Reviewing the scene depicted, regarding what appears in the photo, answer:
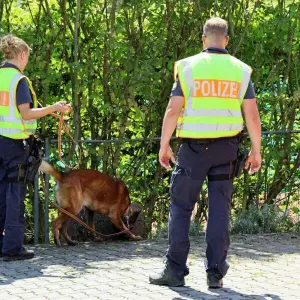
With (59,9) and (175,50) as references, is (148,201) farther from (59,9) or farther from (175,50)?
(59,9)

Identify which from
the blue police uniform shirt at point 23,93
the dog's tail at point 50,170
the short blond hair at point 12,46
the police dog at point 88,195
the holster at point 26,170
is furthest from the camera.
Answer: the police dog at point 88,195

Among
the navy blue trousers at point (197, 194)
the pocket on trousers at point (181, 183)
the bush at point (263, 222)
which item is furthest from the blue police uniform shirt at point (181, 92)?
the bush at point (263, 222)

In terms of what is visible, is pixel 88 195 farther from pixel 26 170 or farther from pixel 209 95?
pixel 209 95

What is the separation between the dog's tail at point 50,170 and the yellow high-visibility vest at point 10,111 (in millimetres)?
1366

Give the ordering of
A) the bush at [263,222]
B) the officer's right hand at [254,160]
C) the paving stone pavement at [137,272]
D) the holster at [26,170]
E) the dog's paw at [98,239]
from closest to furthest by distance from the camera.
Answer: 1. the paving stone pavement at [137,272]
2. the officer's right hand at [254,160]
3. the holster at [26,170]
4. the dog's paw at [98,239]
5. the bush at [263,222]

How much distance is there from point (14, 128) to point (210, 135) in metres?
2.54

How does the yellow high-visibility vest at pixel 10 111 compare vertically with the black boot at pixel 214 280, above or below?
above

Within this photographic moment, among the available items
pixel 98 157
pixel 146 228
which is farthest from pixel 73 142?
pixel 146 228

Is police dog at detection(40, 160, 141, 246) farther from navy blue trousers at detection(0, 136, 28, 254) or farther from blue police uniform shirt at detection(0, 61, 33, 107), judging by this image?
blue police uniform shirt at detection(0, 61, 33, 107)

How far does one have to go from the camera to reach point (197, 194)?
7125mm

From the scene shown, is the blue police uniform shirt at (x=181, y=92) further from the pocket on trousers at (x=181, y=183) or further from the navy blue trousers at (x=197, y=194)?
the pocket on trousers at (x=181, y=183)

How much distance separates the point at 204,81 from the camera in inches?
273

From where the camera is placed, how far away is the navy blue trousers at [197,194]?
7002 mm

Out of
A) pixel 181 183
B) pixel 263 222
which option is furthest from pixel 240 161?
pixel 263 222
